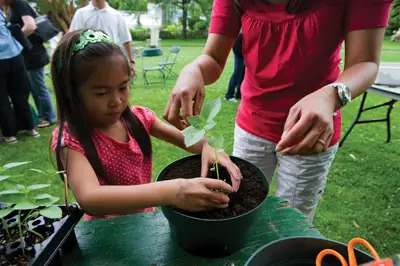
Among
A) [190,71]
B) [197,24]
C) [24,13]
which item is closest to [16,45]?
[24,13]

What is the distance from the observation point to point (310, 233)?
2.91 ft

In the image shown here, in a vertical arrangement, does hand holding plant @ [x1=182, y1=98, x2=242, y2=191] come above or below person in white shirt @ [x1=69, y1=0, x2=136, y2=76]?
below

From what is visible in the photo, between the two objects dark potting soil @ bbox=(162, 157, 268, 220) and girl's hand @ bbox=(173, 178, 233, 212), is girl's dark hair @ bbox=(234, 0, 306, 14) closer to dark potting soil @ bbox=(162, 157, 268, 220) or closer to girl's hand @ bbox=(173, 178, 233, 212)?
dark potting soil @ bbox=(162, 157, 268, 220)

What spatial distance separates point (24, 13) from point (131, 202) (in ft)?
11.4

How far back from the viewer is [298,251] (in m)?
0.56

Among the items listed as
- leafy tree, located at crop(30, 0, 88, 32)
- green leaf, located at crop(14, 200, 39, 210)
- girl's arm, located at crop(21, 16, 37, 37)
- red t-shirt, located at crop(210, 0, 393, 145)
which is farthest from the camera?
leafy tree, located at crop(30, 0, 88, 32)

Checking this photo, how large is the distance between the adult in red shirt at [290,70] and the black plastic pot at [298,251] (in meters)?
0.22

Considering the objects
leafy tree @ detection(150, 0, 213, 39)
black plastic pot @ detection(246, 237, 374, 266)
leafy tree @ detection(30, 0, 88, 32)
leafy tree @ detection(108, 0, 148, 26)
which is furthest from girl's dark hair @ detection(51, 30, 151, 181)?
leafy tree @ detection(108, 0, 148, 26)

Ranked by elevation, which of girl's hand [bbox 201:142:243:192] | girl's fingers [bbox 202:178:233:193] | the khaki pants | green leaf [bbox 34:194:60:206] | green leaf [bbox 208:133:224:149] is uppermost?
green leaf [bbox 208:133:224:149]

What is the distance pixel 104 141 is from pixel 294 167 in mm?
746

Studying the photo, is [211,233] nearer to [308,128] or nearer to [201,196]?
[201,196]

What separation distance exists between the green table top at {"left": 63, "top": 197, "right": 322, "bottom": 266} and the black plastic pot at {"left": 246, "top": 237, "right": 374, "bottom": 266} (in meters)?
0.25

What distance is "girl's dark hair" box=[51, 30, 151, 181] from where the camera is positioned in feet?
3.30

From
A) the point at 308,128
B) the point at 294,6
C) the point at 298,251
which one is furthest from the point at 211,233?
the point at 294,6
